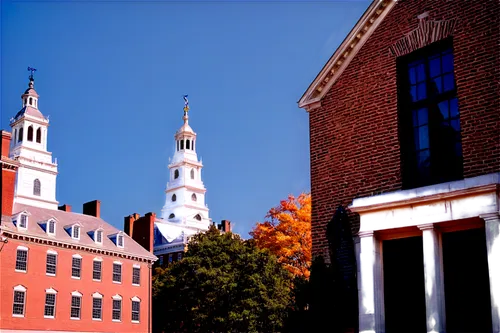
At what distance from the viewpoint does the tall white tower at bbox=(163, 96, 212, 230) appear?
4909 inches

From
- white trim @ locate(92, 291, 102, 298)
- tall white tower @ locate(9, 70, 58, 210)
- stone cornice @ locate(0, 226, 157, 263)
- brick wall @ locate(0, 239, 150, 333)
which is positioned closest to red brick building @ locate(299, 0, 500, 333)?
brick wall @ locate(0, 239, 150, 333)

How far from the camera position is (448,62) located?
15.9 meters

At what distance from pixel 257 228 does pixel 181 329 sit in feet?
33.1

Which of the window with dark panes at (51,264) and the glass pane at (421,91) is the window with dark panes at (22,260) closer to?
the window with dark panes at (51,264)

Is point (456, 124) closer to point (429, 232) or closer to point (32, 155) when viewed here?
point (429, 232)

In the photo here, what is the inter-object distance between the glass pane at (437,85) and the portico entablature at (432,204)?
7.97ft

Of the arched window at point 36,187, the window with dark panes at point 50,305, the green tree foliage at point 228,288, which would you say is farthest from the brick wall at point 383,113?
the arched window at point 36,187

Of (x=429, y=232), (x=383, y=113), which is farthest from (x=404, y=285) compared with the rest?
(x=383, y=113)

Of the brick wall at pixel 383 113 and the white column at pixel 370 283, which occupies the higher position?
the brick wall at pixel 383 113

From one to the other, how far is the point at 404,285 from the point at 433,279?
43.9 inches

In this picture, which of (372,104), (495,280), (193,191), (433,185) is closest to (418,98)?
(372,104)

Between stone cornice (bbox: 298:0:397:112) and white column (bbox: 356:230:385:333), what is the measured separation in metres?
4.00

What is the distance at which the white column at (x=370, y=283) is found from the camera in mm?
15297

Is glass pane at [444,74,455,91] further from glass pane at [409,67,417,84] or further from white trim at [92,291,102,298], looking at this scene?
white trim at [92,291,102,298]
